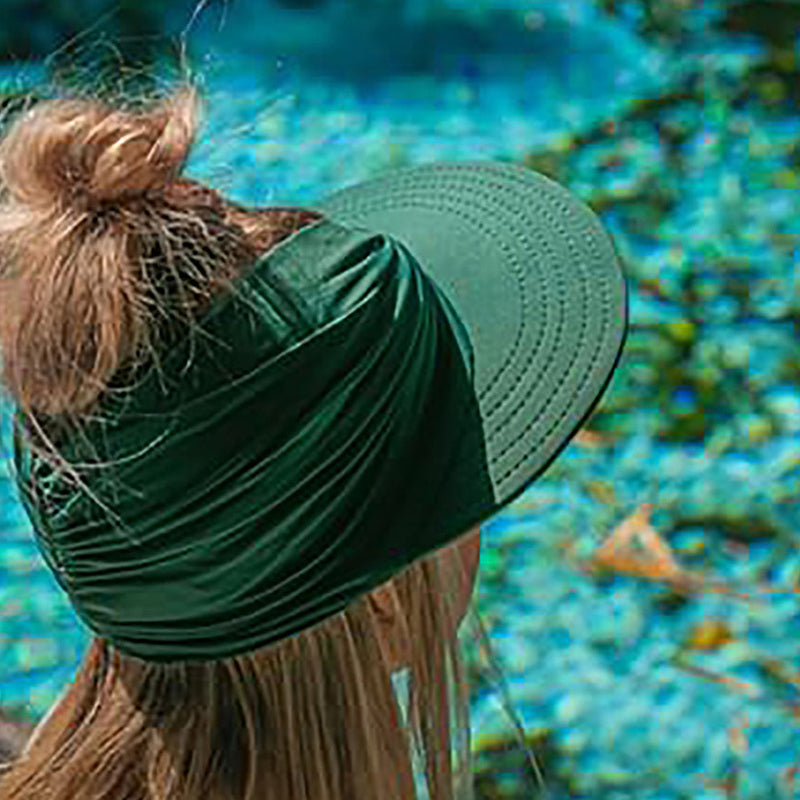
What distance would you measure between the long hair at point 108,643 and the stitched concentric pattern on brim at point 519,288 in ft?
0.39

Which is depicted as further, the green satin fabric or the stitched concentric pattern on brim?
the stitched concentric pattern on brim

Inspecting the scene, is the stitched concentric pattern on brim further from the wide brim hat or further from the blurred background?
the blurred background

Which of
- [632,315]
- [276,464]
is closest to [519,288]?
[276,464]

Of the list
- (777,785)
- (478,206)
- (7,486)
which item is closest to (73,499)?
(478,206)

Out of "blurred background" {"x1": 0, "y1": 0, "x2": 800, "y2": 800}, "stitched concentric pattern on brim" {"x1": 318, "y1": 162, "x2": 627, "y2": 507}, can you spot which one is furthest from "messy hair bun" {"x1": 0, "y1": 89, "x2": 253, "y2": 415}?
"stitched concentric pattern on brim" {"x1": 318, "y1": 162, "x2": 627, "y2": 507}

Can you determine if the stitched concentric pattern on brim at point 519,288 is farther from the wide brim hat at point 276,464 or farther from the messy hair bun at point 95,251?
the messy hair bun at point 95,251

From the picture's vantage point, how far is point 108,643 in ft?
4.47

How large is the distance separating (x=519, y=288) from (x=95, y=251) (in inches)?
16.3

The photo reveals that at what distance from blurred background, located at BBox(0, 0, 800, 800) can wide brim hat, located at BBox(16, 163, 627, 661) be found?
0.51ft

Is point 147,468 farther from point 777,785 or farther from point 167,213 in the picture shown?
point 777,785

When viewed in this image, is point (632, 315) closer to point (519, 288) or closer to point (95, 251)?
point (519, 288)

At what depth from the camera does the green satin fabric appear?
4.09 ft

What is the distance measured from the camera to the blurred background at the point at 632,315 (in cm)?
314

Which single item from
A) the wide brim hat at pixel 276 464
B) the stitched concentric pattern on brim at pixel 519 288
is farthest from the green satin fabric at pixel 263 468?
the stitched concentric pattern on brim at pixel 519 288
